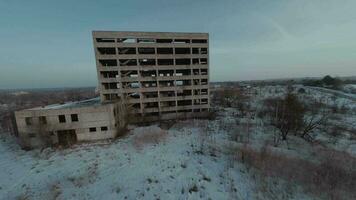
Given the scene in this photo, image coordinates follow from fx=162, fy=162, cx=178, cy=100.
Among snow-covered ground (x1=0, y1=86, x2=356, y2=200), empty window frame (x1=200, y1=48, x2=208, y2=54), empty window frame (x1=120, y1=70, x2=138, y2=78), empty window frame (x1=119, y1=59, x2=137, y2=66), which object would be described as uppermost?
empty window frame (x1=200, y1=48, x2=208, y2=54)

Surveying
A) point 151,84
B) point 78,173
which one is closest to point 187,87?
point 151,84

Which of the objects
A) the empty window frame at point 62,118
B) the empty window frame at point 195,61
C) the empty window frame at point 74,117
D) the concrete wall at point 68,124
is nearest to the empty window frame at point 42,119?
the concrete wall at point 68,124

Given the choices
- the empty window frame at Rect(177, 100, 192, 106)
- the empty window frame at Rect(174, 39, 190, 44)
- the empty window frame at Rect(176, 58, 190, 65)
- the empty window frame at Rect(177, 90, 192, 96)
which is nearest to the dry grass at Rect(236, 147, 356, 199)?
the empty window frame at Rect(177, 100, 192, 106)

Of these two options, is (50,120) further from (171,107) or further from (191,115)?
(191,115)

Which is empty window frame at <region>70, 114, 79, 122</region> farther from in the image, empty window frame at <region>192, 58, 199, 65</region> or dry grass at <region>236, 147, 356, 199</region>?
empty window frame at <region>192, 58, 199, 65</region>

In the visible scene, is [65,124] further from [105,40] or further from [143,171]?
[105,40]

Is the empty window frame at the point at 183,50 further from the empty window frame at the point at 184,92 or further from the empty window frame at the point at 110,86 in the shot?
the empty window frame at the point at 110,86
